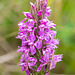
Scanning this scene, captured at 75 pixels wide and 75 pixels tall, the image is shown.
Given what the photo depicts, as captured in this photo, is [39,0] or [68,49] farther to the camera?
[68,49]

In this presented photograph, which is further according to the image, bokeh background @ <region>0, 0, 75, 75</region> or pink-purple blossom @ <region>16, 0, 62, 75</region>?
bokeh background @ <region>0, 0, 75, 75</region>

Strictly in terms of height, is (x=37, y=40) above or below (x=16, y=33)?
below

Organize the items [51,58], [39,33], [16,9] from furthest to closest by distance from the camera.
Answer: [16,9], [51,58], [39,33]

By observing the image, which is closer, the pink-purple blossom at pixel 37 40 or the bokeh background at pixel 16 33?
the pink-purple blossom at pixel 37 40

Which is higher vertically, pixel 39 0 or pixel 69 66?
pixel 39 0

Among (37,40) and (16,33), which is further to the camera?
(16,33)

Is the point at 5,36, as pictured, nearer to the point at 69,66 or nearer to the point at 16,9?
the point at 16,9

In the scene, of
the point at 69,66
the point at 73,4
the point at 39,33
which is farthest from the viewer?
the point at 73,4

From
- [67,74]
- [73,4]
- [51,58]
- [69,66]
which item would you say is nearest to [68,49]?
[69,66]
